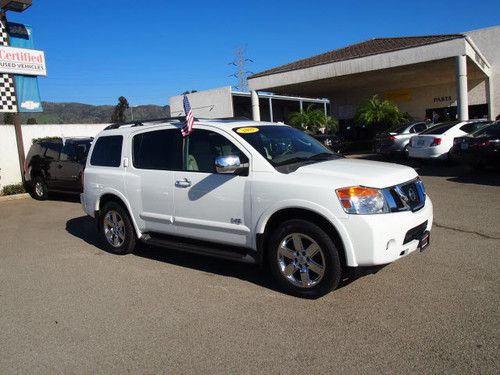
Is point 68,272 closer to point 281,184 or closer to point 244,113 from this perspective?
point 281,184

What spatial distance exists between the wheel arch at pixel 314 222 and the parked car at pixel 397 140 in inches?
525

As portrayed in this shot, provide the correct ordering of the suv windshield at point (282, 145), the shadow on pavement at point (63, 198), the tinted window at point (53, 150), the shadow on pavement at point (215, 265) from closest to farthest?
the shadow on pavement at point (215, 265), the suv windshield at point (282, 145), the tinted window at point (53, 150), the shadow on pavement at point (63, 198)

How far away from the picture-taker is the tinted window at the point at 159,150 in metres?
5.75

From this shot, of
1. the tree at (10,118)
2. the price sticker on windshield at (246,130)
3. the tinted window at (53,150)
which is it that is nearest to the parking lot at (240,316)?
the price sticker on windshield at (246,130)

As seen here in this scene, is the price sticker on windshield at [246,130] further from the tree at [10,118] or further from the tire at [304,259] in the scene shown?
the tree at [10,118]

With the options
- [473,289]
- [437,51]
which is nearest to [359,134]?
[437,51]

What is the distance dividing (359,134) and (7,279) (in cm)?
2462

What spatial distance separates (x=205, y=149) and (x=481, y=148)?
864 cm

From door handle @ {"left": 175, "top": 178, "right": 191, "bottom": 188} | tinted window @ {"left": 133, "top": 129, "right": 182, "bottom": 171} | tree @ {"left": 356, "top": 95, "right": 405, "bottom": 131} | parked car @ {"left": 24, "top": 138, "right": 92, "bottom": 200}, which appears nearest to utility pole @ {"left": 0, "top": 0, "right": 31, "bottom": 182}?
parked car @ {"left": 24, "top": 138, "right": 92, "bottom": 200}

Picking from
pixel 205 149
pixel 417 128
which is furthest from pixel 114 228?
pixel 417 128

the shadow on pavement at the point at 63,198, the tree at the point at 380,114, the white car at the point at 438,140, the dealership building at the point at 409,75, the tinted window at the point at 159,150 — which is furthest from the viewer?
the tree at the point at 380,114

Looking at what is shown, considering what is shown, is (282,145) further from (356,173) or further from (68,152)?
(68,152)

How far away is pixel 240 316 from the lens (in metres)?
4.25

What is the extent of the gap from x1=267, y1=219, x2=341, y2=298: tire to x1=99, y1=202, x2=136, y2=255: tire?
2.51 metres
